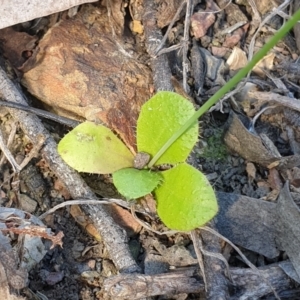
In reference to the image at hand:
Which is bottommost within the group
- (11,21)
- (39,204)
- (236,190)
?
(236,190)

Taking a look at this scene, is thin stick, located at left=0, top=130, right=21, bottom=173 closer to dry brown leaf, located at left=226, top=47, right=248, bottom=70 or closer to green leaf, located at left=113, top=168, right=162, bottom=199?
green leaf, located at left=113, top=168, right=162, bottom=199

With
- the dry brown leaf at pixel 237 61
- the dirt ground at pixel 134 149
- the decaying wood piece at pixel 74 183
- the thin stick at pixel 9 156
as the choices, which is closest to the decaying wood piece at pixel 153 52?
the dirt ground at pixel 134 149

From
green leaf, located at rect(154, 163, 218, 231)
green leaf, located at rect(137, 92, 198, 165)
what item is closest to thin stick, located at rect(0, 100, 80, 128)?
green leaf, located at rect(137, 92, 198, 165)

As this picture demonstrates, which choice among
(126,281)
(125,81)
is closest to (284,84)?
(125,81)

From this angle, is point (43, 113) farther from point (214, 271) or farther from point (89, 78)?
point (214, 271)

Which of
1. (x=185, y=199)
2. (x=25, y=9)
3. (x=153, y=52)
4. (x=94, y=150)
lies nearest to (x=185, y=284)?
(x=185, y=199)

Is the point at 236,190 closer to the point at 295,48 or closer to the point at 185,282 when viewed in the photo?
the point at 185,282

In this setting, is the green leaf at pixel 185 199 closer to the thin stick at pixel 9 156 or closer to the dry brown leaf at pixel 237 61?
the thin stick at pixel 9 156
